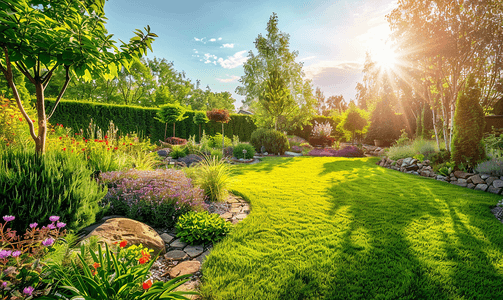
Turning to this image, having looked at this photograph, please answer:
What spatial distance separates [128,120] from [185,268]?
1403 centimetres

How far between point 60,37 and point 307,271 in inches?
135

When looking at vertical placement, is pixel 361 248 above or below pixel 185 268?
above

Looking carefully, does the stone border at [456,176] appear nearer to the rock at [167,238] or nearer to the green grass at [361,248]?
the green grass at [361,248]

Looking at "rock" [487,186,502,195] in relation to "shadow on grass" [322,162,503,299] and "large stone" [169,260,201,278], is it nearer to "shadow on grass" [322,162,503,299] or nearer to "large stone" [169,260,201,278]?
"shadow on grass" [322,162,503,299]

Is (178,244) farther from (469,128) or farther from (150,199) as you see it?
(469,128)

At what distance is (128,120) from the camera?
1395cm

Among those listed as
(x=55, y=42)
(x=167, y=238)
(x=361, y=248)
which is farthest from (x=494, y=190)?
(x=55, y=42)

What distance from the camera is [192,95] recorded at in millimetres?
34750

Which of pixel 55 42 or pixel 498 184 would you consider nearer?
pixel 55 42

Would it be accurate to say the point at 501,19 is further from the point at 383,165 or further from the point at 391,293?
the point at 391,293

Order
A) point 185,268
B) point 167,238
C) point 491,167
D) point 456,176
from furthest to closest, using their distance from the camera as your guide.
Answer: point 456,176 < point 491,167 < point 167,238 < point 185,268

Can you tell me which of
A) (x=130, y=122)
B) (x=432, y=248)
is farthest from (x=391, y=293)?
(x=130, y=122)

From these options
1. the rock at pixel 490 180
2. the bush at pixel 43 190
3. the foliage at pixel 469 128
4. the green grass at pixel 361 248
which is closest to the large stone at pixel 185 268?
the green grass at pixel 361 248

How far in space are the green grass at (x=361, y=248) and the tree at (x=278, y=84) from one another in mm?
9802
